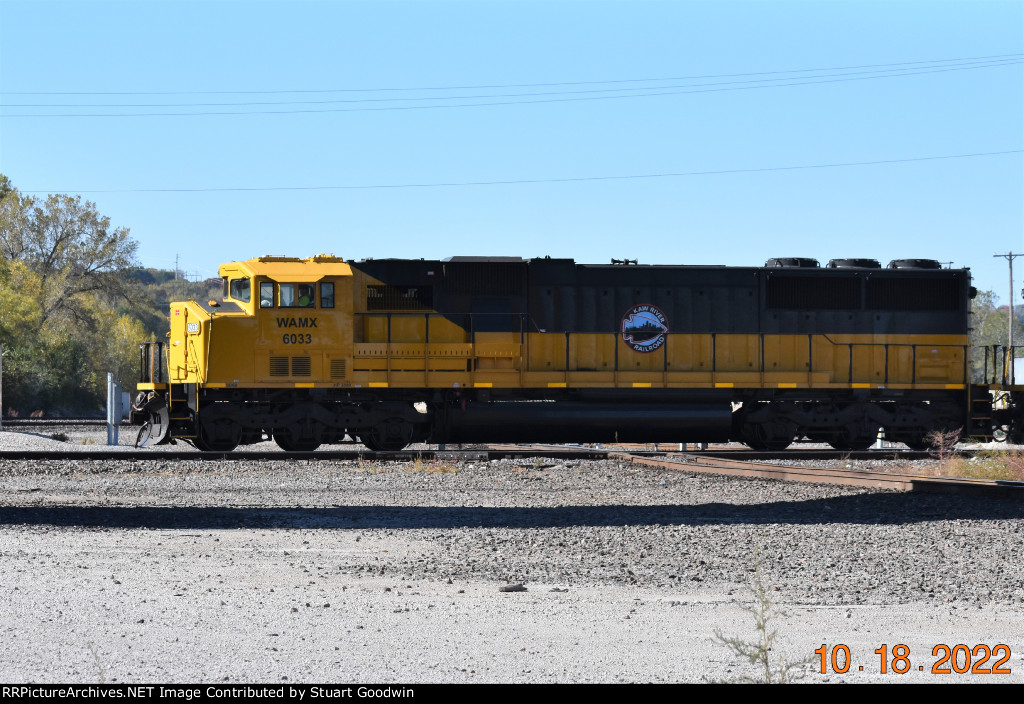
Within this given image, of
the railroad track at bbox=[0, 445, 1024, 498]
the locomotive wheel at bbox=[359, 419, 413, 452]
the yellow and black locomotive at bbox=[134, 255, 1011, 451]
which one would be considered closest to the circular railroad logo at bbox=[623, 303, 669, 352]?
the yellow and black locomotive at bbox=[134, 255, 1011, 451]

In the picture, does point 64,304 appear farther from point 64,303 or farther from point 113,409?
point 113,409

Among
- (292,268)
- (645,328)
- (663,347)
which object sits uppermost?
(292,268)

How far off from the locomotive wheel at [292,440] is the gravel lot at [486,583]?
402 cm

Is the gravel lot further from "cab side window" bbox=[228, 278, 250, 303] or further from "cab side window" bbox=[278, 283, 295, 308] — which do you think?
"cab side window" bbox=[228, 278, 250, 303]

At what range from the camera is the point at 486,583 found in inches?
280

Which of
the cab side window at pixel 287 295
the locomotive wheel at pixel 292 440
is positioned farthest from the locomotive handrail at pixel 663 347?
the locomotive wheel at pixel 292 440

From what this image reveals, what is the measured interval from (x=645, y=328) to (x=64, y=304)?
1698 inches

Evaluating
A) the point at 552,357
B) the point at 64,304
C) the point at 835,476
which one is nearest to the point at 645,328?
the point at 552,357

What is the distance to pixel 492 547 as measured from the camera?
872cm

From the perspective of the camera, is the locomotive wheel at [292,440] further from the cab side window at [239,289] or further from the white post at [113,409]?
the white post at [113,409]

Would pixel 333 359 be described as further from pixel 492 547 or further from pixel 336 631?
pixel 336 631

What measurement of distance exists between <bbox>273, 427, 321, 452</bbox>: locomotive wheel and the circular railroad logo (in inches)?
208

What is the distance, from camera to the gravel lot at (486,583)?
198 inches

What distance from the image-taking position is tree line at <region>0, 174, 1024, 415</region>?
47.2 m
